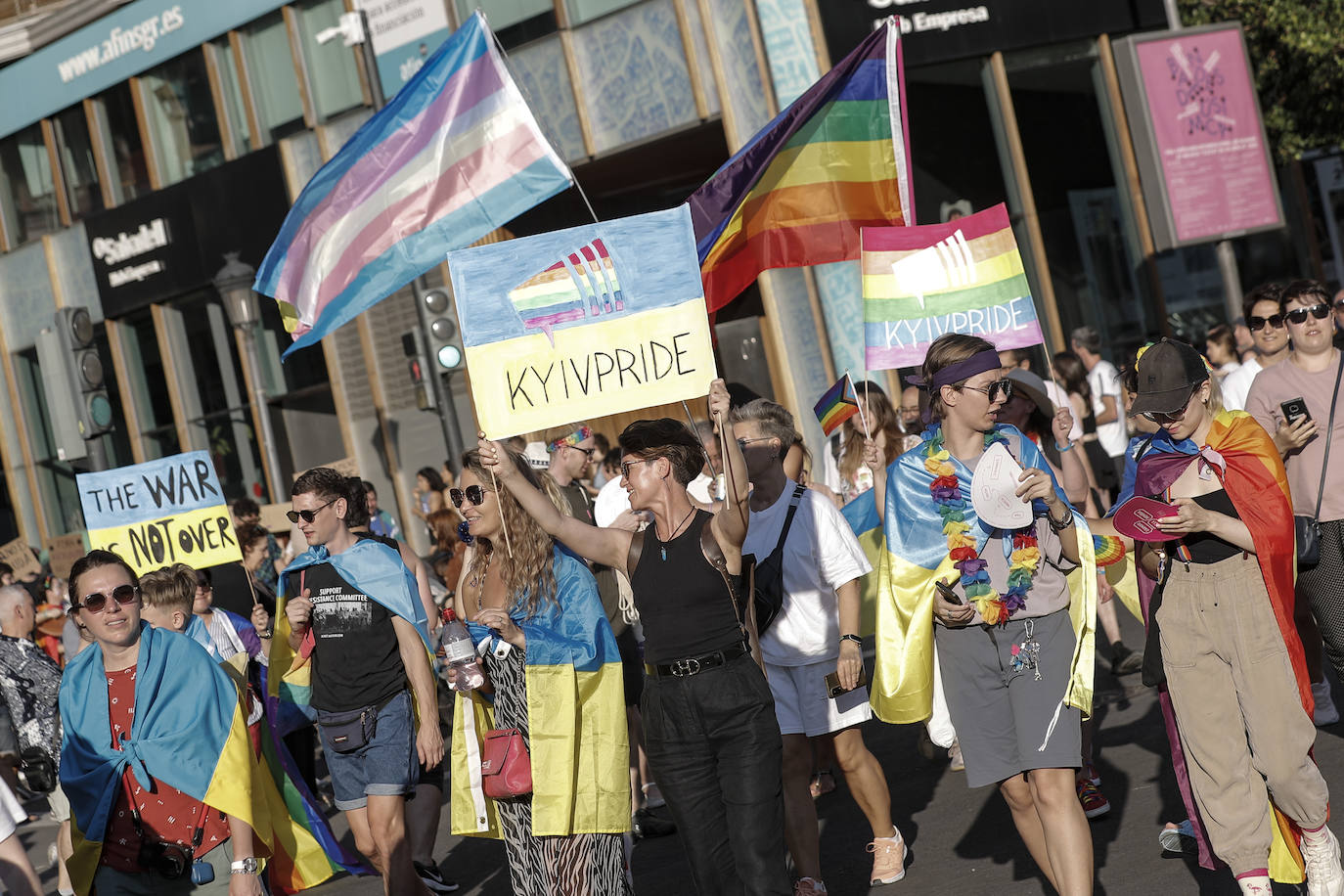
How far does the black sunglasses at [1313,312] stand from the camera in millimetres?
6133

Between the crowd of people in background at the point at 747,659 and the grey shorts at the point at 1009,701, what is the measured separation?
0.4 inches

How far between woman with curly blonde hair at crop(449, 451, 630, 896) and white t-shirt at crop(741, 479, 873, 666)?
3.07 ft

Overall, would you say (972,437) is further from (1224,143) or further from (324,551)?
(1224,143)

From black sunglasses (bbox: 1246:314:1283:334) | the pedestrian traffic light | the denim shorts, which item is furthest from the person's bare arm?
the pedestrian traffic light

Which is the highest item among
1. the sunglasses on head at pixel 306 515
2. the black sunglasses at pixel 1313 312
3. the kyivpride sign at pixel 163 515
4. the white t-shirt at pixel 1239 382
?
the kyivpride sign at pixel 163 515

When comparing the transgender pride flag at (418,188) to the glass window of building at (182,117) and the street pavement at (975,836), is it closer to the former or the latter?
the street pavement at (975,836)

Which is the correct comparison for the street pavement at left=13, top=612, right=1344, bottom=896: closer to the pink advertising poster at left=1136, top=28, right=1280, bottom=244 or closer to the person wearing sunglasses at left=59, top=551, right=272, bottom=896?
the person wearing sunglasses at left=59, top=551, right=272, bottom=896

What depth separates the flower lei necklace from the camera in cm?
497

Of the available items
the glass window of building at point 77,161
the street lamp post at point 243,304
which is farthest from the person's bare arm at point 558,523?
the glass window of building at point 77,161

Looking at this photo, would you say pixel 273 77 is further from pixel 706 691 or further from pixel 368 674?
pixel 706 691

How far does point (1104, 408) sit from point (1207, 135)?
6627mm

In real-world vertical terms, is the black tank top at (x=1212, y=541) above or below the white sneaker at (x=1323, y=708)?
above

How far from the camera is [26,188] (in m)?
25.2

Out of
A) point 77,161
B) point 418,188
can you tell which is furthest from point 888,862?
point 77,161
